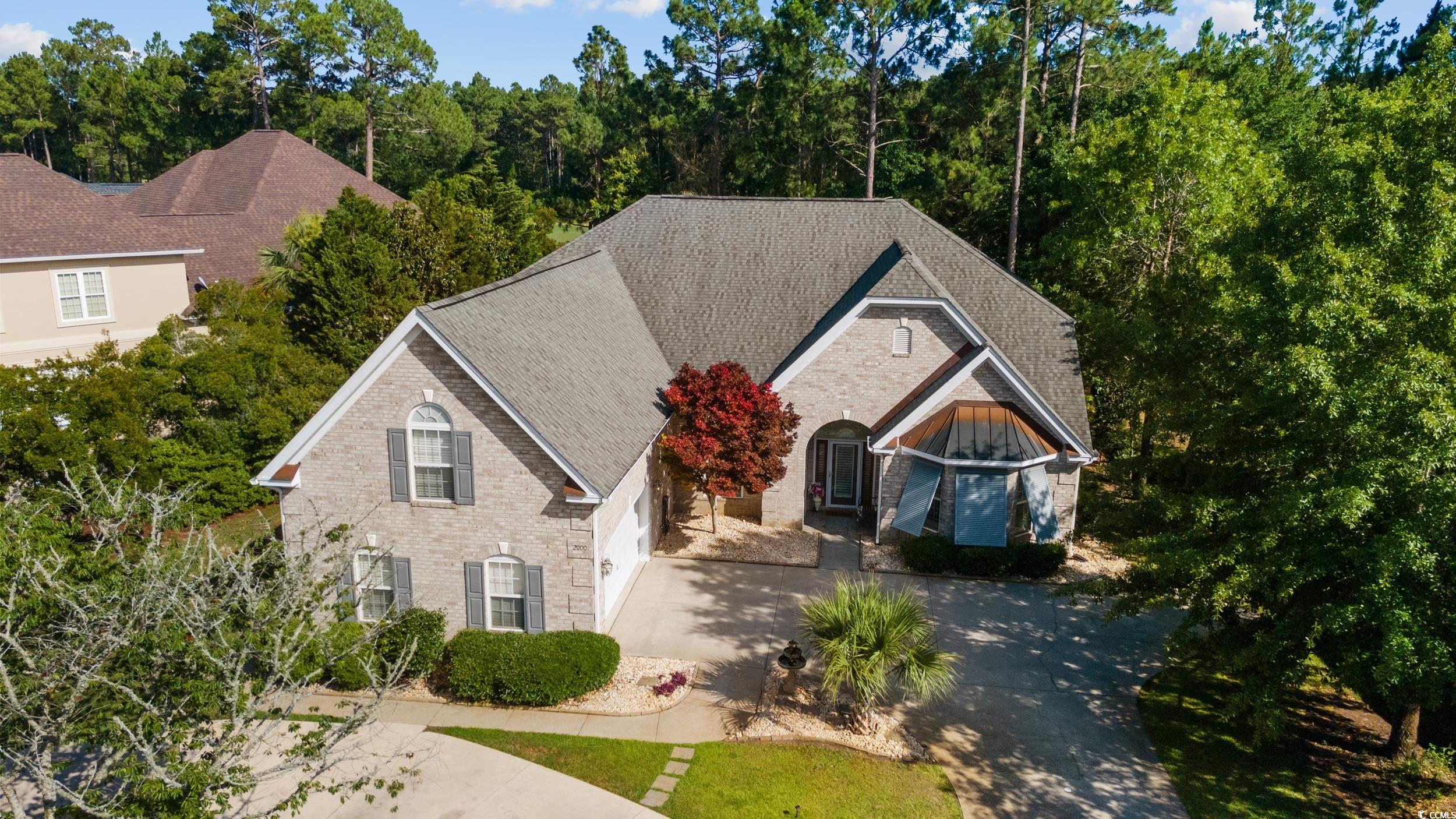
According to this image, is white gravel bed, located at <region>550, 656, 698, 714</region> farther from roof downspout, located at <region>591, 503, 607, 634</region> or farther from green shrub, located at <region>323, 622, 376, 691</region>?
green shrub, located at <region>323, 622, 376, 691</region>

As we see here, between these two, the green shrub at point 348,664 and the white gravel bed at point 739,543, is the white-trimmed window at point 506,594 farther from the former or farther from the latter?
the white gravel bed at point 739,543

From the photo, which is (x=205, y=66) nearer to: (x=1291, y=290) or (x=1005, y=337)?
(x=1005, y=337)

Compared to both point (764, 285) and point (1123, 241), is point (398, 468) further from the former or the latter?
point (1123, 241)

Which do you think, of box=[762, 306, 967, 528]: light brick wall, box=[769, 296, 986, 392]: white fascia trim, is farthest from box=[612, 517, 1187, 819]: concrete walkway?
box=[769, 296, 986, 392]: white fascia trim

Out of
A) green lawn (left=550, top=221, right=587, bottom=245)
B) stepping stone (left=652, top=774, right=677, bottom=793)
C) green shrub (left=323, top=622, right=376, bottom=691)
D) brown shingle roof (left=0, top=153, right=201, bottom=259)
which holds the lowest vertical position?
stepping stone (left=652, top=774, right=677, bottom=793)

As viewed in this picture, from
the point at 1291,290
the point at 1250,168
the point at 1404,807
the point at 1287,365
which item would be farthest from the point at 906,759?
the point at 1250,168
